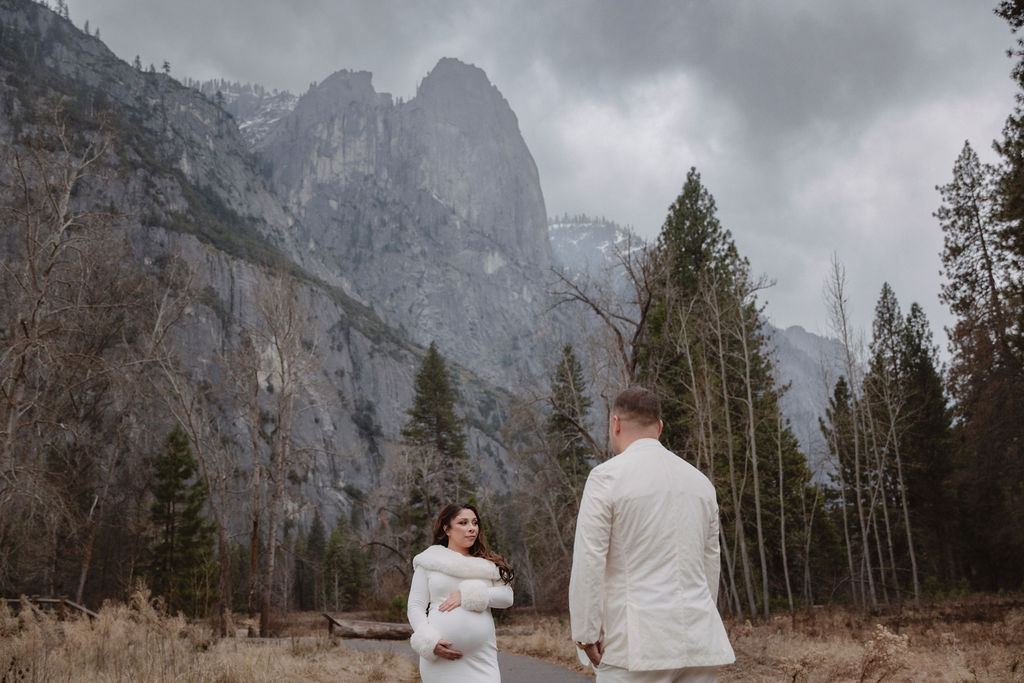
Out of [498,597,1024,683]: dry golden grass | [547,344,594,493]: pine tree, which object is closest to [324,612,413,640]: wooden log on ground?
[498,597,1024,683]: dry golden grass

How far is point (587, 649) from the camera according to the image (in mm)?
2898

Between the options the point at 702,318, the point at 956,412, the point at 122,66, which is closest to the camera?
the point at 702,318

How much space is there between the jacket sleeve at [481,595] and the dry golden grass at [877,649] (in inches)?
137

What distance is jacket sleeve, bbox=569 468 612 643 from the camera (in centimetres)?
284

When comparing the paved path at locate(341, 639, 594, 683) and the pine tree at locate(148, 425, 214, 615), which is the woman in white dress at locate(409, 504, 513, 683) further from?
the pine tree at locate(148, 425, 214, 615)

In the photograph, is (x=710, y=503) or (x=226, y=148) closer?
(x=710, y=503)

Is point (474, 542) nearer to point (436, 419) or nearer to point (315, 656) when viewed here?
point (315, 656)

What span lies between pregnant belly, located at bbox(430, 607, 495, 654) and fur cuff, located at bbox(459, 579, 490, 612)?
44 millimetres

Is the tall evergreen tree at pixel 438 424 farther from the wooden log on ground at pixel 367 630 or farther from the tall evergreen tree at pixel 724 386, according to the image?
the wooden log on ground at pixel 367 630

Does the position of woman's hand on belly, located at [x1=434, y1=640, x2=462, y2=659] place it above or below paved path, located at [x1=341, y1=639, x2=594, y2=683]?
above

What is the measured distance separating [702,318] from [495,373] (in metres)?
162

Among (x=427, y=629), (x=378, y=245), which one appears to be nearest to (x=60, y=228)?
(x=427, y=629)

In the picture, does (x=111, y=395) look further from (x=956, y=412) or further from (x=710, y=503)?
(x=956, y=412)

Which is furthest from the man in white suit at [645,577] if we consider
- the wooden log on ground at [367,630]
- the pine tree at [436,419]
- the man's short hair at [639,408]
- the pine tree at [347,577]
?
the pine tree at [347,577]
